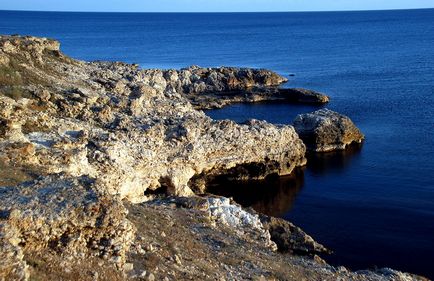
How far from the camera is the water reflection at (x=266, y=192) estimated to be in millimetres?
46500

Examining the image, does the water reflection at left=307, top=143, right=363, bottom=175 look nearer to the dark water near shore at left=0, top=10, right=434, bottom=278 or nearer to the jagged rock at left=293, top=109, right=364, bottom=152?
the dark water near shore at left=0, top=10, right=434, bottom=278

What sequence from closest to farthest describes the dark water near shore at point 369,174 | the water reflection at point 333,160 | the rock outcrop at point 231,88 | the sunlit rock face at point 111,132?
the sunlit rock face at point 111,132, the dark water near shore at point 369,174, the water reflection at point 333,160, the rock outcrop at point 231,88

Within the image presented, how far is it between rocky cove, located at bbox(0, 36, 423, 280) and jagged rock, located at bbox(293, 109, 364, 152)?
14 cm

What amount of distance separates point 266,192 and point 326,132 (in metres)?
17.2

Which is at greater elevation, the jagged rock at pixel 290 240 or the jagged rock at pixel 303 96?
the jagged rock at pixel 303 96

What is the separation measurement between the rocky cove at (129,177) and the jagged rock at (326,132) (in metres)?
0.14

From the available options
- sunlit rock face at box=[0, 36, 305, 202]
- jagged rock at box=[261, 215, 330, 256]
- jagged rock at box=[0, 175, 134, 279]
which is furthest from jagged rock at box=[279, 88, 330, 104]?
jagged rock at box=[0, 175, 134, 279]

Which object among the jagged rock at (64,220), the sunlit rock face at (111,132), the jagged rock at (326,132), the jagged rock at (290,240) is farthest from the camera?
the jagged rock at (326,132)

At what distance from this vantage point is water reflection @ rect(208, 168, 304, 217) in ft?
153

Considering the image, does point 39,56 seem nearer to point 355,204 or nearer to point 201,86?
point 355,204

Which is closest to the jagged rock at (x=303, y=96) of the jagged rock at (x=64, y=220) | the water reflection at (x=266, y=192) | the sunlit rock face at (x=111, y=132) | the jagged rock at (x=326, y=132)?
the jagged rock at (x=326, y=132)

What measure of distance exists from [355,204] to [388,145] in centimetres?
1986

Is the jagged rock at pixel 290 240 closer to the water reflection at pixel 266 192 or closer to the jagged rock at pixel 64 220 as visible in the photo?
the water reflection at pixel 266 192

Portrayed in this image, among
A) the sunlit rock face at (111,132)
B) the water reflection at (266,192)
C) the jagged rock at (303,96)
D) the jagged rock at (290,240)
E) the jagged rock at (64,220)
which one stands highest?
the jagged rock at (303,96)
